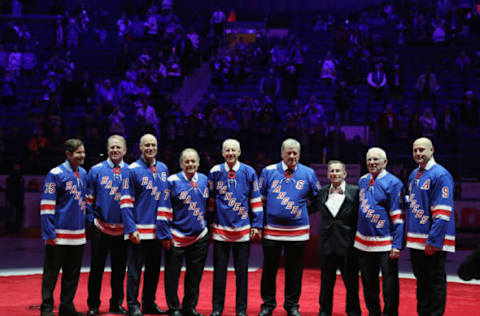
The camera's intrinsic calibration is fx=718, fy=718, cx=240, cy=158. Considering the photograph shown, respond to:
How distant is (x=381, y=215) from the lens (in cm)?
723

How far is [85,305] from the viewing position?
8.14 m

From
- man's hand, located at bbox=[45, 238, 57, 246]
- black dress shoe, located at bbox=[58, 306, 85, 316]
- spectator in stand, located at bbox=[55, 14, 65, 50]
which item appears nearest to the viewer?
man's hand, located at bbox=[45, 238, 57, 246]

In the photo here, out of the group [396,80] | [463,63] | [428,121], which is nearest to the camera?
[428,121]

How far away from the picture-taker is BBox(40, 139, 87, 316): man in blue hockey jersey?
727cm

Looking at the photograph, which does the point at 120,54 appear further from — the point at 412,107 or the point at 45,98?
the point at 412,107

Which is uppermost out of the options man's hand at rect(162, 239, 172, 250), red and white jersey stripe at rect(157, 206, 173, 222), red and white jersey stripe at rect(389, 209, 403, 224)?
red and white jersey stripe at rect(389, 209, 403, 224)

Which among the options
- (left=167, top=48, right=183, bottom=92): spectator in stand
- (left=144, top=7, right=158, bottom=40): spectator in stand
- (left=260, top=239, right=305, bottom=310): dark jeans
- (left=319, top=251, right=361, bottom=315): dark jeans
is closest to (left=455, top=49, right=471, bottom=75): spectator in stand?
(left=167, top=48, right=183, bottom=92): spectator in stand

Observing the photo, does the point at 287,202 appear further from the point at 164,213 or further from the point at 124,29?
the point at 124,29

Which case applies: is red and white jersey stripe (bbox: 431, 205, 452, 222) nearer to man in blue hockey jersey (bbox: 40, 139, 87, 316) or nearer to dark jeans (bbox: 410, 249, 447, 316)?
dark jeans (bbox: 410, 249, 447, 316)

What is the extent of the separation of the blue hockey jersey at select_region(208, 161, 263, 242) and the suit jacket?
2.29 ft

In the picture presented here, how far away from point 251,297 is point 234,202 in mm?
1726

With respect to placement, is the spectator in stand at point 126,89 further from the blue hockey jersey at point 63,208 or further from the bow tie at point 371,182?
the bow tie at point 371,182

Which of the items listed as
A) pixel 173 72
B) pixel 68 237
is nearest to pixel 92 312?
pixel 68 237

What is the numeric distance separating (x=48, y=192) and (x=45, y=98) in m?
12.3
